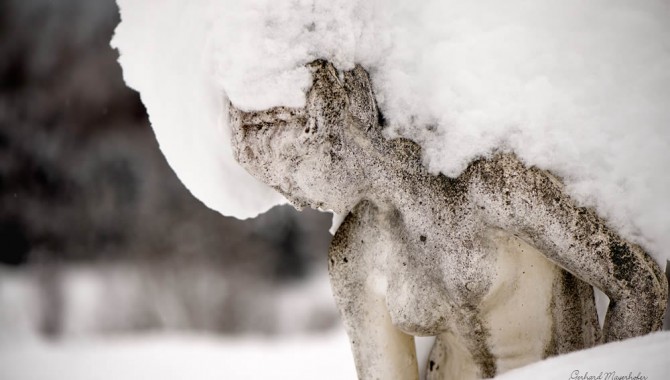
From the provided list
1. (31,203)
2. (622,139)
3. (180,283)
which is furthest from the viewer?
(180,283)

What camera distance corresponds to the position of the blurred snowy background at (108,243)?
7.64 ft

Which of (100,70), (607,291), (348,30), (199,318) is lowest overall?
(607,291)

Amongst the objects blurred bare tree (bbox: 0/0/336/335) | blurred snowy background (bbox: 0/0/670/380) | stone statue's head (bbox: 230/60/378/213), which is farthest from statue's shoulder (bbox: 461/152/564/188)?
blurred bare tree (bbox: 0/0/336/335)

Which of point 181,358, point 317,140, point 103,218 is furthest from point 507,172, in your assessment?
point 103,218

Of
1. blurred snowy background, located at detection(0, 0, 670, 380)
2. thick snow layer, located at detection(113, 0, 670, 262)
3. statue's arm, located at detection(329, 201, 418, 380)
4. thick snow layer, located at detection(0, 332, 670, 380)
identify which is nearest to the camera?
thick snow layer, located at detection(113, 0, 670, 262)

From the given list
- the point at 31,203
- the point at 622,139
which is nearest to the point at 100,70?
the point at 31,203

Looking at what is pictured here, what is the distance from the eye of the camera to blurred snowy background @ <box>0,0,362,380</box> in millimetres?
2328

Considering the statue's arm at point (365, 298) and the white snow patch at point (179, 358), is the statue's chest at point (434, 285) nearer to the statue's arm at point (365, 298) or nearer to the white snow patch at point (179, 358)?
the statue's arm at point (365, 298)

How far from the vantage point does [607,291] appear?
2.13ft

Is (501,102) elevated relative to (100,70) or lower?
lower

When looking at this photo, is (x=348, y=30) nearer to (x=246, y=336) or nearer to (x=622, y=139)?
(x=622, y=139)

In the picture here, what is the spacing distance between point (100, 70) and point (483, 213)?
6.78 feet

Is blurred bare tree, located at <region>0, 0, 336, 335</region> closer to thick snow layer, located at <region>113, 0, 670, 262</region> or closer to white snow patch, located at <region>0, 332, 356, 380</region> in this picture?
white snow patch, located at <region>0, 332, 356, 380</region>

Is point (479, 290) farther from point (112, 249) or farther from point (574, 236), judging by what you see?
point (112, 249)
